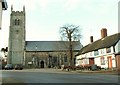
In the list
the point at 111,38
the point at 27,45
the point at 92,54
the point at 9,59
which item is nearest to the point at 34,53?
the point at 27,45

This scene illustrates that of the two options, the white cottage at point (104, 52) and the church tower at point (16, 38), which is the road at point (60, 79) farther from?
the church tower at point (16, 38)

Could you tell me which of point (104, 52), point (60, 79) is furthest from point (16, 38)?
point (60, 79)

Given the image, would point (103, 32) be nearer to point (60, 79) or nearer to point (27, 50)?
point (27, 50)

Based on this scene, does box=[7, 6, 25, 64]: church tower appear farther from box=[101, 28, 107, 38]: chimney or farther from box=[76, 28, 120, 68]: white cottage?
box=[101, 28, 107, 38]: chimney

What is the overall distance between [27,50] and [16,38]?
734 cm

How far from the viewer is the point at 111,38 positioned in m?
64.8

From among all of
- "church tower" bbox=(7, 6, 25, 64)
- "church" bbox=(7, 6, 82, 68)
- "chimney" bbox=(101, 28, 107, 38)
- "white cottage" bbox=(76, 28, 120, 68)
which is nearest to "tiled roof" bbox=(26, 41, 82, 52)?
"church" bbox=(7, 6, 82, 68)

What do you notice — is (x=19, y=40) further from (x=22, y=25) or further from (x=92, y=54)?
(x=92, y=54)

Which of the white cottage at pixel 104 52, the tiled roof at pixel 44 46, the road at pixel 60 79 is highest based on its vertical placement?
the tiled roof at pixel 44 46

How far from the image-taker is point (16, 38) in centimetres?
10388

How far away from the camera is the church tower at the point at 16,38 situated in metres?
104

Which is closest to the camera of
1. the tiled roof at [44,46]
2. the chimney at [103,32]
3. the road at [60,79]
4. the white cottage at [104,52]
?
the road at [60,79]

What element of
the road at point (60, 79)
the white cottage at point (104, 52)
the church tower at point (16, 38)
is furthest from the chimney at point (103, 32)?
the road at point (60, 79)

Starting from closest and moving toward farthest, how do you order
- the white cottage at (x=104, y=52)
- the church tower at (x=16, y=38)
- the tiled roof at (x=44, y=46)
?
the white cottage at (x=104, y=52)
the church tower at (x=16, y=38)
the tiled roof at (x=44, y=46)
